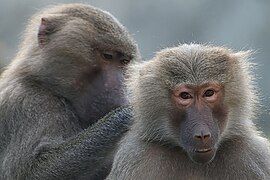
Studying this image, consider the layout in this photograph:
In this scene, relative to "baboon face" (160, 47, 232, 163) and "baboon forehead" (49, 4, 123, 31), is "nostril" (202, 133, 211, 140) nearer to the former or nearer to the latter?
"baboon face" (160, 47, 232, 163)

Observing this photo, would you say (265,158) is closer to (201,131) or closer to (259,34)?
(201,131)

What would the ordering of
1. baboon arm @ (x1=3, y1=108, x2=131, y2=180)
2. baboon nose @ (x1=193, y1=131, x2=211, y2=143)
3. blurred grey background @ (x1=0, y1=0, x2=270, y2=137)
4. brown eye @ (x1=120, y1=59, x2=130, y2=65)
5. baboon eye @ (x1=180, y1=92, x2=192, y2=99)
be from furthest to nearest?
blurred grey background @ (x1=0, y1=0, x2=270, y2=137) → brown eye @ (x1=120, y1=59, x2=130, y2=65) → baboon arm @ (x1=3, y1=108, x2=131, y2=180) → baboon eye @ (x1=180, y1=92, x2=192, y2=99) → baboon nose @ (x1=193, y1=131, x2=211, y2=143)

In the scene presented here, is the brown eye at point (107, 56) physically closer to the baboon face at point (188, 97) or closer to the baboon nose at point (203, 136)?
the baboon face at point (188, 97)

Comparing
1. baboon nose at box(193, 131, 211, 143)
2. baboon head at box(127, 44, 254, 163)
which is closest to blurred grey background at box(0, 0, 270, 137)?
baboon head at box(127, 44, 254, 163)

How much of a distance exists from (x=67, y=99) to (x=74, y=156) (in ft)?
1.42

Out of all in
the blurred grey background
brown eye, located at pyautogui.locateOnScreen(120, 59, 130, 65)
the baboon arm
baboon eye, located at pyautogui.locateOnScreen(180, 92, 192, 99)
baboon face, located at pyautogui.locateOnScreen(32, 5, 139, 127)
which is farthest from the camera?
the blurred grey background

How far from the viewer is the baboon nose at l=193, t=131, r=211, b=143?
4.34 meters

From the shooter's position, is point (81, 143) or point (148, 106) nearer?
point (148, 106)

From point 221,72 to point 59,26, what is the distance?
145 cm

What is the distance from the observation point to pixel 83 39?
552 cm

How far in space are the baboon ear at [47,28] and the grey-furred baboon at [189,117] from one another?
0.98 meters

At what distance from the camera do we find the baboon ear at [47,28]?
5.62 m

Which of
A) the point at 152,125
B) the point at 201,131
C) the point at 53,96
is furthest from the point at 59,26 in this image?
the point at 201,131

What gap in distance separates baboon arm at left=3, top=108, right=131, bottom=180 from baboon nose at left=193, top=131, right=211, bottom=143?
88 cm
